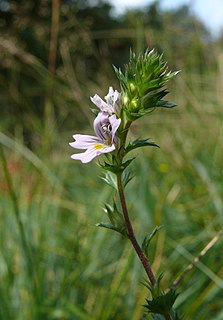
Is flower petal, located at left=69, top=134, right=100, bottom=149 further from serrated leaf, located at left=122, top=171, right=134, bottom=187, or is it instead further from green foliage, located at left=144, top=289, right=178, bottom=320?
green foliage, located at left=144, top=289, right=178, bottom=320

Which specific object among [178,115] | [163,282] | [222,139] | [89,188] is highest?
[178,115]

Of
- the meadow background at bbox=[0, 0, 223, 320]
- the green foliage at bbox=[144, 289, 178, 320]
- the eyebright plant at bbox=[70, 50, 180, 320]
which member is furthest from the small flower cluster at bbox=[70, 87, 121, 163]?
the meadow background at bbox=[0, 0, 223, 320]

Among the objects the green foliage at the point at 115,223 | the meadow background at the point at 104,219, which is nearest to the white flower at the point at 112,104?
the green foliage at the point at 115,223

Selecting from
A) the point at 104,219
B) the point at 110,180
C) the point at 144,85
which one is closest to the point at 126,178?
the point at 110,180

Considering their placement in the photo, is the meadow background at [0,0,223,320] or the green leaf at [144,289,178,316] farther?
the meadow background at [0,0,223,320]

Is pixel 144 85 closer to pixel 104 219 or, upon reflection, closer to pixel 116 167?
pixel 116 167

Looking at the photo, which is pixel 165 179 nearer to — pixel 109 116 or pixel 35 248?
pixel 35 248

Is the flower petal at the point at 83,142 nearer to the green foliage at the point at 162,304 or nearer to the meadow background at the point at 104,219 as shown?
the green foliage at the point at 162,304

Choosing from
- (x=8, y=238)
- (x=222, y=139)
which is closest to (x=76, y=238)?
(x=8, y=238)
